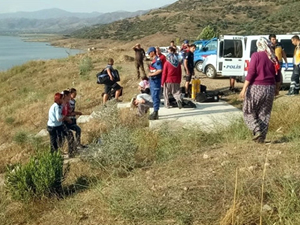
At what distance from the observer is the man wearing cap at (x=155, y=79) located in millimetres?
9133

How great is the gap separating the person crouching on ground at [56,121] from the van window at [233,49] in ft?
28.1

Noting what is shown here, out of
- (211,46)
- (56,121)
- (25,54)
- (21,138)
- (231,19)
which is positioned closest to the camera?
(56,121)

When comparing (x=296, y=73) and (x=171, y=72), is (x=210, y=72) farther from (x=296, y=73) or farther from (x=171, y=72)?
(x=171, y=72)

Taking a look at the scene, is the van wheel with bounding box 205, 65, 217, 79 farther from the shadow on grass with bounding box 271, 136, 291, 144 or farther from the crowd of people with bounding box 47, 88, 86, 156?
the shadow on grass with bounding box 271, 136, 291, 144

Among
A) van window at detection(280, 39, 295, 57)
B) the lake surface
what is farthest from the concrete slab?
the lake surface

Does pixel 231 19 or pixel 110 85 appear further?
pixel 231 19

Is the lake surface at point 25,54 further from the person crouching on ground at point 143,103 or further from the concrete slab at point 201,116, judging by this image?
the concrete slab at point 201,116

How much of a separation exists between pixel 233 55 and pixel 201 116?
20.1ft

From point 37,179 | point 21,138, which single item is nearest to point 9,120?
point 21,138

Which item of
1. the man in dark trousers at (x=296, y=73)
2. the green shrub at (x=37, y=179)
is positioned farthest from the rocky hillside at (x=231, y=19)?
the green shrub at (x=37, y=179)

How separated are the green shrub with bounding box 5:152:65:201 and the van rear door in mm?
9820

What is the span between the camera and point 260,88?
5.85m

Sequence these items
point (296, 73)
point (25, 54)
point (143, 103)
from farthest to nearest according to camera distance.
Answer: point (25, 54), point (296, 73), point (143, 103)

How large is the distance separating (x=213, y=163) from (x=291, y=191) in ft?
5.02
